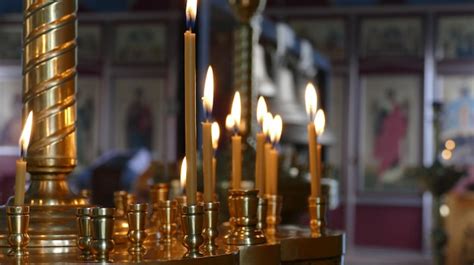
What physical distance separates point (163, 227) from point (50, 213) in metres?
0.17

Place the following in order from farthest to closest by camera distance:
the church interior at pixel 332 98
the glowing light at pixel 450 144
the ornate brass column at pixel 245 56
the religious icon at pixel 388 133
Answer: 1. the religious icon at pixel 388 133
2. the glowing light at pixel 450 144
3. the church interior at pixel 332 98
4. the ornate brass column at pixel 245 56

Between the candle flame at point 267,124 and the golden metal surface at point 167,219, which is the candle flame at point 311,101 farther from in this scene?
the golden metal surface at point 167,219

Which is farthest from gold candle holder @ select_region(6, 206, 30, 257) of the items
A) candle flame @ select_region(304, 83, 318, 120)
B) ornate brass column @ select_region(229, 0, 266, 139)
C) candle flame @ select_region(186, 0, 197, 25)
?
ornate brass column @ select_region(229, 0, 266, 139)

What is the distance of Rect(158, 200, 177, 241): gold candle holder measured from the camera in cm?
140

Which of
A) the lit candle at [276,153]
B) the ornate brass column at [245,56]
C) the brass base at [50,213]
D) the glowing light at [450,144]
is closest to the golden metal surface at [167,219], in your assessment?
the brass base at [50,213]

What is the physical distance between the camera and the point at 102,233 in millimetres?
1110

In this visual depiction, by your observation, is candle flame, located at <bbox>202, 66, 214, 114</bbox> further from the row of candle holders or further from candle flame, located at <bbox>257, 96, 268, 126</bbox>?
candle flame, located at <bbox>257, 96, 268, 126</bbox>

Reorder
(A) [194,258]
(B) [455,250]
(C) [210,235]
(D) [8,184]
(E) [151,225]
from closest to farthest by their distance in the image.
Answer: (A) [194,258] → (C) [210,235] → (E) [151,225] → (B) [455,250] → (D) [8,184]

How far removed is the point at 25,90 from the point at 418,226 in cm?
1139

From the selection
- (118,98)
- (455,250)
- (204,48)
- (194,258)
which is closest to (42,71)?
(194,258)

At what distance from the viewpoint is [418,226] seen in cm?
1243

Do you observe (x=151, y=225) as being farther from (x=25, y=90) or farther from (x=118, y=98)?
(x=118, y=98)

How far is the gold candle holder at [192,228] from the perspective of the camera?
1.15 meters

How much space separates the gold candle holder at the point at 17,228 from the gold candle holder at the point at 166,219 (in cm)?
25
